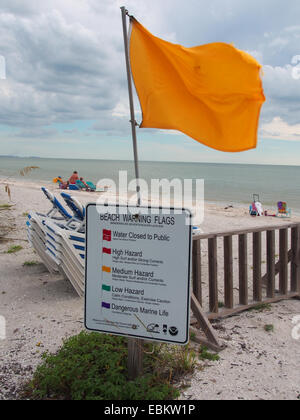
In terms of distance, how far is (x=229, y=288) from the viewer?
14.8 feet

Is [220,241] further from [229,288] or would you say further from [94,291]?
[94,291]

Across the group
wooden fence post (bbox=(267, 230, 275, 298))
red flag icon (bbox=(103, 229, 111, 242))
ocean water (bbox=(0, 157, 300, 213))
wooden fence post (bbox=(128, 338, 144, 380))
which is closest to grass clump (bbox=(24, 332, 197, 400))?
wooden fence post (bbox=(128, 338, 144, 380))

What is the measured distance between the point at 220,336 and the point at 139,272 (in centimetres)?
172

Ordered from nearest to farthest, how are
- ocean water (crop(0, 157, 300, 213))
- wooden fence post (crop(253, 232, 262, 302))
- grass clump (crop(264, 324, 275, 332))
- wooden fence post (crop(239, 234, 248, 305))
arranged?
grass clump (crop(264, 324, 275, 332))
wooden fence post (crop(239, 234, 248, 305))
wooden fence post (crop(253, 232, 262, 302))
ocean water (crop(0, 157, 300, 213))

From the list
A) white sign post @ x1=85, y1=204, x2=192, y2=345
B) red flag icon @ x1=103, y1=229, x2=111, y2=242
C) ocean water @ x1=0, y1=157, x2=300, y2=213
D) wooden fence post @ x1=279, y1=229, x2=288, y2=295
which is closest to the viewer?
white sign post @ x1=85, y1=204, x2=192, y2=345

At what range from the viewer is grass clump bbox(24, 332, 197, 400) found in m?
2.68

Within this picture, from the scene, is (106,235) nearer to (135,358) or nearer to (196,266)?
(135,358)

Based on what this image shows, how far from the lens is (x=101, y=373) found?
2924 millimetres

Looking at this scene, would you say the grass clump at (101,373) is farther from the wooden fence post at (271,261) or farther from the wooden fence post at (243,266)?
the wooden fence post at (271,261)

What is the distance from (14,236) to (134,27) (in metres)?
6.32

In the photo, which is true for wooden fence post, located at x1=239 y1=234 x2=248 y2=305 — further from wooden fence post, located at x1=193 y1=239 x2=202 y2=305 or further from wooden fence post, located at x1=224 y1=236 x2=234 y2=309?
wooden fence post, located at x1=193 y1=239 x2=202 y2=305

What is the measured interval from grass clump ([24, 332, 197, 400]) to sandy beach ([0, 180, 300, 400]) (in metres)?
0.19

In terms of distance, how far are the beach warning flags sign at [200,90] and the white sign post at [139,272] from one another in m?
1.08

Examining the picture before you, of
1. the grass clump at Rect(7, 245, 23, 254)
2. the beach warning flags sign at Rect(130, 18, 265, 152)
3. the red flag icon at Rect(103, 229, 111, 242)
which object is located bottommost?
the grass clump at Rect(7, 245, 23, 254)
